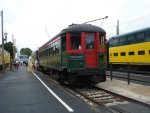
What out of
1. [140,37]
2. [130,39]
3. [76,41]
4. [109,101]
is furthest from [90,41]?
[130,39]

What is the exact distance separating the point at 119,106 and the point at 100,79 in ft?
20.7

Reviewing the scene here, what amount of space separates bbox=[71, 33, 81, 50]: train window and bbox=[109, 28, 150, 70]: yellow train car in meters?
7.28

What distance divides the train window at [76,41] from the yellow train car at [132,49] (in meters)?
7.28

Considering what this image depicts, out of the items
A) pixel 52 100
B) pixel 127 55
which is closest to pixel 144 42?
pixel 127 55

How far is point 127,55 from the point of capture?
33281 millimetres

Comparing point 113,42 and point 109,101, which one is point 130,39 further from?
point 109,101

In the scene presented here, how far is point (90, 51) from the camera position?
18.0 m

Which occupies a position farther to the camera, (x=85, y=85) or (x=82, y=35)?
(x=85, y=85)

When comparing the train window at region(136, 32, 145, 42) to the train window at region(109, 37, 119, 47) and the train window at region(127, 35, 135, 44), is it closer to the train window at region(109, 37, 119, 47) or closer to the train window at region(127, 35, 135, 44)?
the train window at region(127, 35, 135, 44)

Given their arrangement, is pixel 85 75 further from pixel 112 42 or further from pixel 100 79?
pixel 112 42

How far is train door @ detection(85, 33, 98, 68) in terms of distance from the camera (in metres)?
17.9

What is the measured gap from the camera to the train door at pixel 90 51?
17.9 metres

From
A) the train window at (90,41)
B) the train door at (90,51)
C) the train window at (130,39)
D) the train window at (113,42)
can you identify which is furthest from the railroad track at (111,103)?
the train window at (113,42)

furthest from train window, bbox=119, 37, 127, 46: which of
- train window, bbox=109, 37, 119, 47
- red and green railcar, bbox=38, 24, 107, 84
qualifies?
red and green railcar, bbox=38, 24, 107, 84
